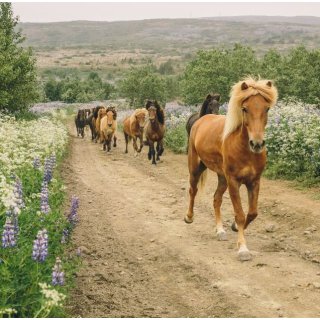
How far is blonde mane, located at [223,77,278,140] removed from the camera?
6.89 meters

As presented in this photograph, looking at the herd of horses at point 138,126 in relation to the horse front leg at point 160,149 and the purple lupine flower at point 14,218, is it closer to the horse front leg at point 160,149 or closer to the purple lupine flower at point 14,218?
the horse front leg at point 160,149

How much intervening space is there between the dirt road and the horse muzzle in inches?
61.5

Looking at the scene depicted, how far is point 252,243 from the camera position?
26.3 ft

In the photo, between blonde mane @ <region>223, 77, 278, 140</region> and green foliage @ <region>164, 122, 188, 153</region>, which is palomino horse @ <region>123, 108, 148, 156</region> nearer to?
green foliage @ <region>164, 122, 188, 153</region>

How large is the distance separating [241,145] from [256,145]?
55 cm

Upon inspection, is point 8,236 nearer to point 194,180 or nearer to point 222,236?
point 222,236

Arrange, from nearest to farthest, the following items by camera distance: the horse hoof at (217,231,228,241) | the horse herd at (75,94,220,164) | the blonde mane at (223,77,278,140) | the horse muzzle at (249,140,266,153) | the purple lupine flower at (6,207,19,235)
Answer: the purple lupine flower at (6,207,19,235) → the horse muzzle at (249,140,266,153) → the blonde mane at (223,77,278,140) → the horse hoof at (217,231,228,241) → the horse herd at (75,94,220,164)

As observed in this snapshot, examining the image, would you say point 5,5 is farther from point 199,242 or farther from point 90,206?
point 199,242

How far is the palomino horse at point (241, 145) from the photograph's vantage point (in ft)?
22.3

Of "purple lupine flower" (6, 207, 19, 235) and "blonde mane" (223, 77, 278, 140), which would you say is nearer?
"purple lupine flower" (6, 207, 19, 235)

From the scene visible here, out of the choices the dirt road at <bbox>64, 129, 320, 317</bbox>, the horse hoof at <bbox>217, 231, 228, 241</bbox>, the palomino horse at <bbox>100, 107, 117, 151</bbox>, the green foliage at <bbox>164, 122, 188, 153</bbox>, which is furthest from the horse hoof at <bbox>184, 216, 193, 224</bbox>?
the palomino horse at <bbox>100, 107, 117, 151</bbox>

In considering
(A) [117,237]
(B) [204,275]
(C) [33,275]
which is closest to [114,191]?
(A) [117,237]

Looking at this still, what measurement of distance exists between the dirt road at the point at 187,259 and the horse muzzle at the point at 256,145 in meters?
1.56

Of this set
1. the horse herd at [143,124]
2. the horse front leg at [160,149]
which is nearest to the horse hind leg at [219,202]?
the horse herd at [143,124]
